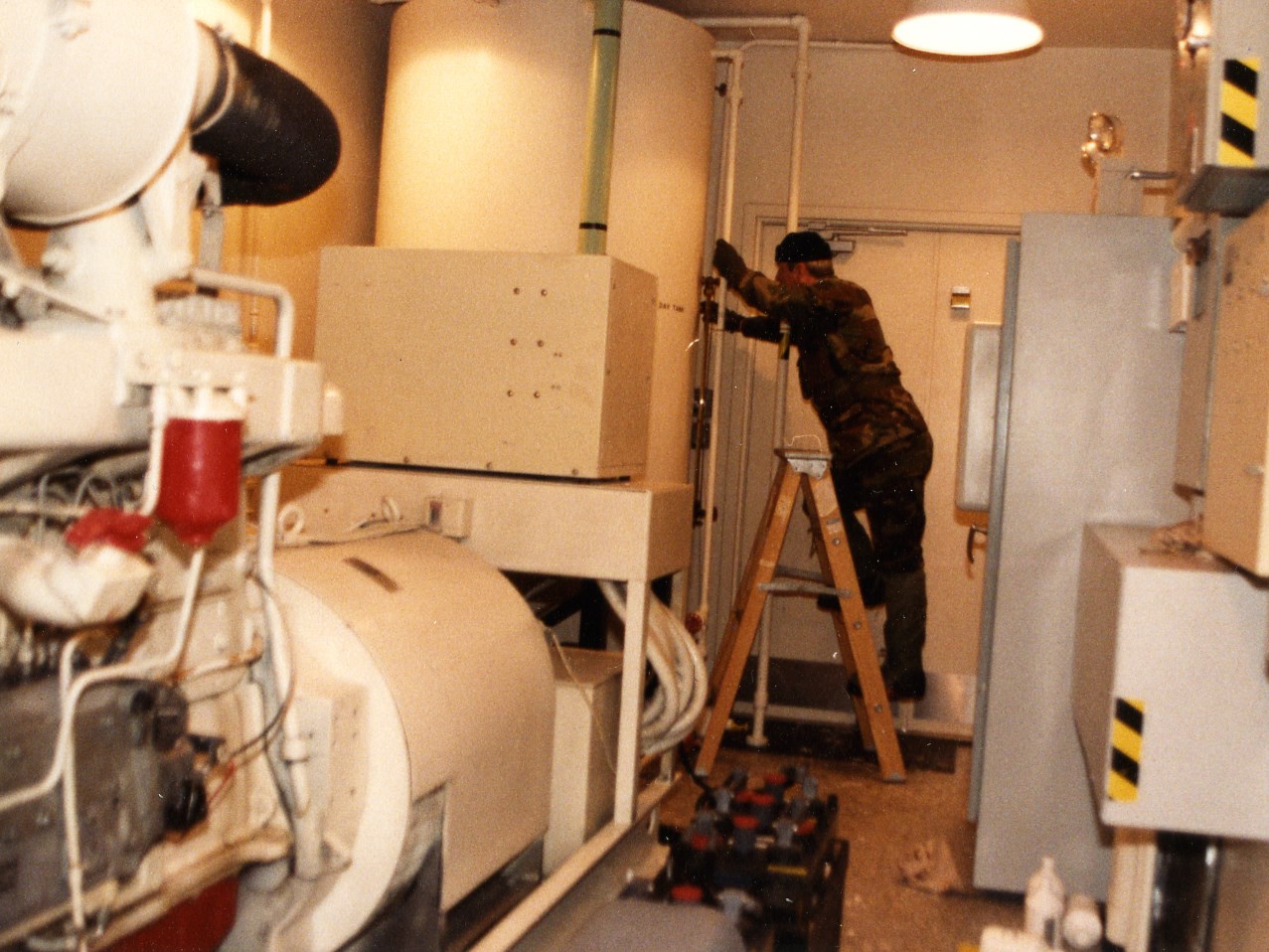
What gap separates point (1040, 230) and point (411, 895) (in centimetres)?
215

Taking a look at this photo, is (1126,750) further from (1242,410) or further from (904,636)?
(904,636)

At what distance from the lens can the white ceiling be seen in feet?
13.9

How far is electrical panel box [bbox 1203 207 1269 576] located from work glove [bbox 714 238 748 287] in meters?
2.36

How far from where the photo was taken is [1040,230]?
121 inches

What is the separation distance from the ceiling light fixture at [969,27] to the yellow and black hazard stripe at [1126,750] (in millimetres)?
1913

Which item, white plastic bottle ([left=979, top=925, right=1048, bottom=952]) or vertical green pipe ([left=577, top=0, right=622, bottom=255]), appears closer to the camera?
white plastic bottle ([left=979, top=925, right=1048, bottom=952])

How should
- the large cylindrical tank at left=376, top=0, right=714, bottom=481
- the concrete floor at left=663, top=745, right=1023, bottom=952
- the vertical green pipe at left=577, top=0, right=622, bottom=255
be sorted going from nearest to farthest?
the concrete floor at left=663, top=745, right=1023, bottom=952, the vertical green pipe at left=577, top=0, right=622, bottom=255, the large cylindrical tank at left=376, top=0, right=714, bottom=481

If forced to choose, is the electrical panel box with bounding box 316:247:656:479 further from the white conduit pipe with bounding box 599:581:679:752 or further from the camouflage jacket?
the camouflage jacket

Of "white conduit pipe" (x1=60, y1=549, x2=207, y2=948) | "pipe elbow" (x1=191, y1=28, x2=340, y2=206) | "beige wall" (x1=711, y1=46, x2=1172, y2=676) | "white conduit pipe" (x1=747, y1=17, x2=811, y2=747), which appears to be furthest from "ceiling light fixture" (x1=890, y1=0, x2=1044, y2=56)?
"white conduit pipe" (x1=60, y1=549, x2=207, y2=948)

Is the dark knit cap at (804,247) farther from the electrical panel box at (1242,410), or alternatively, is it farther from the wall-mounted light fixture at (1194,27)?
the electrical panel box at (1242,410)

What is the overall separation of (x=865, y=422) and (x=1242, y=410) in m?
2.52

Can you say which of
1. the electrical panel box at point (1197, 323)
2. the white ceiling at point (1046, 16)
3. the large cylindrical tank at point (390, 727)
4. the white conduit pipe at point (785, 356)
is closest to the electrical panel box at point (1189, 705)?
the electrical panel box at point (1197, 323)

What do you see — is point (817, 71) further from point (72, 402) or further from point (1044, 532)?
point (72, 402)

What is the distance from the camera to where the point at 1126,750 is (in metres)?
2.01
